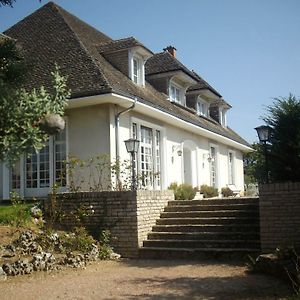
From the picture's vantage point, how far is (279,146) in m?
10.4

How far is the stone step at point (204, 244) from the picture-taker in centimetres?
1038

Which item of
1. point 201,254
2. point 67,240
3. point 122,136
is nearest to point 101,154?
point 122,136

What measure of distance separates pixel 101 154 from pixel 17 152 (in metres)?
8.96

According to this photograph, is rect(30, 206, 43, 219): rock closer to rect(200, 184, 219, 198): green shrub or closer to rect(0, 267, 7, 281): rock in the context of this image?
rect(0, 267, 7, 281): rock

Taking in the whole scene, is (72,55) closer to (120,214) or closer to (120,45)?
(120,45)

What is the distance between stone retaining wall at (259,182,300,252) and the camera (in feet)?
31.2

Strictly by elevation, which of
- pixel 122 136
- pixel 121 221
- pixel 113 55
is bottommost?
pixel 121 221

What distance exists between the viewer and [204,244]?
1065cm

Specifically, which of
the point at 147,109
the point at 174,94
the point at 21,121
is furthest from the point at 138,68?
the point at 21,121

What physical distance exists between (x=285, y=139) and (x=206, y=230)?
309 cm

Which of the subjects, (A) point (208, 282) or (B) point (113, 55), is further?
(B) point (113, 55)

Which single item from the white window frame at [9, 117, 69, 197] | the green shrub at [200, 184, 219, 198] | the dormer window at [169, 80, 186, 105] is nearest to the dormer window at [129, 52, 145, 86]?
the dormer window at [169, 80, 186, 105]

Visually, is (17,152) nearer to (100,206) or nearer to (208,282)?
(208,282)

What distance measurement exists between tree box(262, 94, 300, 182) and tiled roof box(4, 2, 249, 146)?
4.96m
